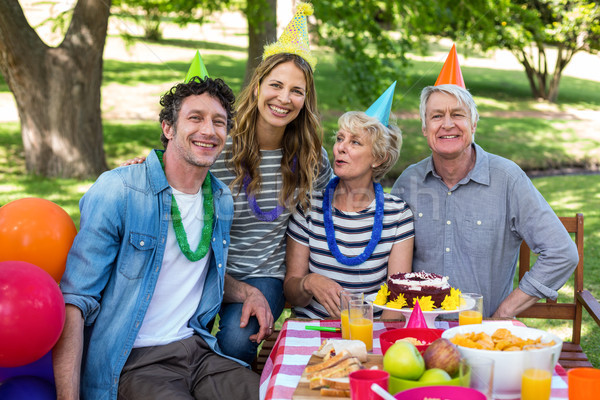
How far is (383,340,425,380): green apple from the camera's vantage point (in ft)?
6.17

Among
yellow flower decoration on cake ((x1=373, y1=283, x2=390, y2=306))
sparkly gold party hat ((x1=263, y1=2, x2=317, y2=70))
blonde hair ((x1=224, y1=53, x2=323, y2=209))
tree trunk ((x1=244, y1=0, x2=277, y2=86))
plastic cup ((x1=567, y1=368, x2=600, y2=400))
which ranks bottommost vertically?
yellow flower decoration on cake ((x1=373, y1=283, x2=390, y2=306))

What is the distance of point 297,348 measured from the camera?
2436 mm

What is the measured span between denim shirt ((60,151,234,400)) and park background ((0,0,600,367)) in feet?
11.7

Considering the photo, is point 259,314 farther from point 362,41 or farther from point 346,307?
point 362,41

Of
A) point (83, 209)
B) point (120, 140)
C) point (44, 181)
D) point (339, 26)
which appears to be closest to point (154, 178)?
point (83, 209)

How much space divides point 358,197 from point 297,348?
132 centimetres

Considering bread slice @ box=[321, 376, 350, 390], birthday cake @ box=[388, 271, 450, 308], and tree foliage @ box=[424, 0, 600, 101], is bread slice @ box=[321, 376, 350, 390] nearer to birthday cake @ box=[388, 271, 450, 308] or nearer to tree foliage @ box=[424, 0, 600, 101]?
birthday cake @ box=[388, 271, 450, 308]

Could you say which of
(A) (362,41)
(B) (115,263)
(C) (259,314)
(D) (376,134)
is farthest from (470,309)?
(A) (362,41)

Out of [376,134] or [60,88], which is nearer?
[376,134]

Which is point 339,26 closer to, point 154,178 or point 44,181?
point 44,181

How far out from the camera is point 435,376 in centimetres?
182

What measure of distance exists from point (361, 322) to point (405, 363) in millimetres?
540

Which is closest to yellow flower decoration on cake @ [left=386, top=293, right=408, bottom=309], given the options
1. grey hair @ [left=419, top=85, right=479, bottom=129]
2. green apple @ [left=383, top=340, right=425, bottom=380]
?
green apple @ [left=383, top=340, right=425, bottom=380]

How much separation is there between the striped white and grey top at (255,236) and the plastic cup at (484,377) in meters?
1.95
